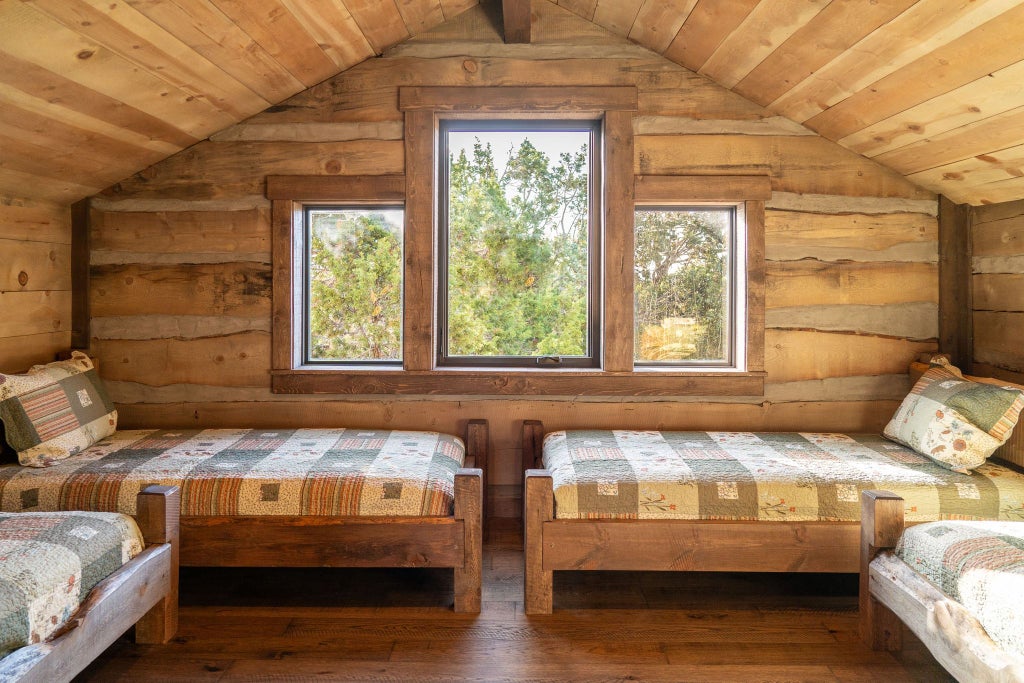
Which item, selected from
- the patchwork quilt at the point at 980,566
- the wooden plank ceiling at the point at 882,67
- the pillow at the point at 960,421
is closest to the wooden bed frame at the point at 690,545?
the patchwork quilt at the point at 980,566

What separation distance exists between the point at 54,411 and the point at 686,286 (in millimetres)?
2775

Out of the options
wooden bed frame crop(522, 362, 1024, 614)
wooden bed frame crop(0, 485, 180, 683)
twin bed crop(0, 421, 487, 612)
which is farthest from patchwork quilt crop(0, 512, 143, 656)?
wooden bed frame crop(522, 362, 1024, 614)

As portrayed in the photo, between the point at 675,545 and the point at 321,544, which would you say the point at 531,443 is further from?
the point at 321,544

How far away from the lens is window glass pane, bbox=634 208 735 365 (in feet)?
11.2

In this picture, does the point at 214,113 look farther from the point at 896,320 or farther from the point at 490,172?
the point at 896,320

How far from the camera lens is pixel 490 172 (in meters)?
3.43

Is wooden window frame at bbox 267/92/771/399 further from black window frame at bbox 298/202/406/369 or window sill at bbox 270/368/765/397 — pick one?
black window frame at bbox 298/202/406/369

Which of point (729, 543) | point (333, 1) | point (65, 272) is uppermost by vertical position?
point (333, 1)

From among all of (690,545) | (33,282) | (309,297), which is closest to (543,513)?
(690,545)

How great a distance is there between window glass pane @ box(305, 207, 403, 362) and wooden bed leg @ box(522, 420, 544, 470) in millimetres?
→ 751

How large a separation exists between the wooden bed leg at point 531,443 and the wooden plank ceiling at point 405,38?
5.90ft

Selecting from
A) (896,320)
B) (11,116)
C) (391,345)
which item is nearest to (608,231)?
(391,345)

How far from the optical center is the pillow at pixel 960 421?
2527 mm

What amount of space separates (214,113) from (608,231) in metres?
1.83
